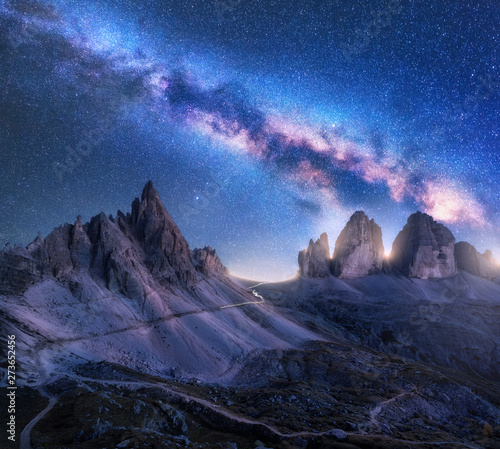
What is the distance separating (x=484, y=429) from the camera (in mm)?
41656

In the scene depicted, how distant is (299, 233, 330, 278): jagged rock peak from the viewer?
185875 mm

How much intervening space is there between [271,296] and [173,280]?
61.1 meters

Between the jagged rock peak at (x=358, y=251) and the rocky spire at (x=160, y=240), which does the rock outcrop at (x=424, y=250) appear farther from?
the rocky spire at (x=160, y=240)

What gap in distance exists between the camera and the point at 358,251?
188m

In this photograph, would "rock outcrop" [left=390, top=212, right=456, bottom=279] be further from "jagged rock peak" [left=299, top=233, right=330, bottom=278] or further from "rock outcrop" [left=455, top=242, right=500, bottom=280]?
"jagged rock peak" [left=299, top=233, right=330, bottom=278]

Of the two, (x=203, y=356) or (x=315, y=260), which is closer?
(x=203, y=356)

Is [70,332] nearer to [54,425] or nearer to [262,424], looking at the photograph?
[54,425]

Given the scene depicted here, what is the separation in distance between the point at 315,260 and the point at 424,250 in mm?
63611

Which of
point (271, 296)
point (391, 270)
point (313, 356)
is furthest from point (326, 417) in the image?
point (391, 270)

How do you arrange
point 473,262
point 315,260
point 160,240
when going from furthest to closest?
point 473,262, point 315,260, point 160,240

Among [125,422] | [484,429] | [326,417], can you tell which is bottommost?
[484,429]

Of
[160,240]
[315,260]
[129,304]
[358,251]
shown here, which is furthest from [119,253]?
[358,251]

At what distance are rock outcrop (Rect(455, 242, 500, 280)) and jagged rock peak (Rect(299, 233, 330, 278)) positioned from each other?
273 ft

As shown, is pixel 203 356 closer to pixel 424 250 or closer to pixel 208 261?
pixel 208 261
